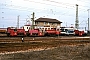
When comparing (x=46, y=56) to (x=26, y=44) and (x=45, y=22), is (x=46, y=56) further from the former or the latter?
(x=45, y=22)

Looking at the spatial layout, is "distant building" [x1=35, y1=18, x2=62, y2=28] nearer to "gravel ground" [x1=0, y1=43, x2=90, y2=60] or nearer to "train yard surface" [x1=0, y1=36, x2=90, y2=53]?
"train yard surface" [x1=0, y1=36, x2=90, y2=53]

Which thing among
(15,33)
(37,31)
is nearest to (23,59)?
(15,33)

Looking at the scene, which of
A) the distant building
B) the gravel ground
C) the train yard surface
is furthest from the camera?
the distant building

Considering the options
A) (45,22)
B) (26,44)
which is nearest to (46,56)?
(26,44)

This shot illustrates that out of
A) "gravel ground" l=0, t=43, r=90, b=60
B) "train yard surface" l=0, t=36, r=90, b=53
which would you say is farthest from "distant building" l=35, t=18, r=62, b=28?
"gravel ground" l=0, t=43, r=90, b=60

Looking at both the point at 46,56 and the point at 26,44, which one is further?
the point at 26,44

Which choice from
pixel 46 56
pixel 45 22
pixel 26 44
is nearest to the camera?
pixel 46 56

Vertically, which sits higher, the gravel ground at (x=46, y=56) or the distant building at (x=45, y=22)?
the distant building at (x=45, y=22)

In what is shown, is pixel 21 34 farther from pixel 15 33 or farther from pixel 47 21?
pixel 47 21

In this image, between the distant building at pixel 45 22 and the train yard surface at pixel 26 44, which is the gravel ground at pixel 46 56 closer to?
the train yard surface at pixel 26 44

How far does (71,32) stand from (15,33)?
858 inches

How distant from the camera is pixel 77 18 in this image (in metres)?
70.6

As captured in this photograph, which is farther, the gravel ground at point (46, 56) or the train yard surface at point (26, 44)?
the train yard surface at point (26, 44)

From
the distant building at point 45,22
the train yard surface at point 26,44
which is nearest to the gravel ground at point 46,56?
the train yard surface at point 26,44
